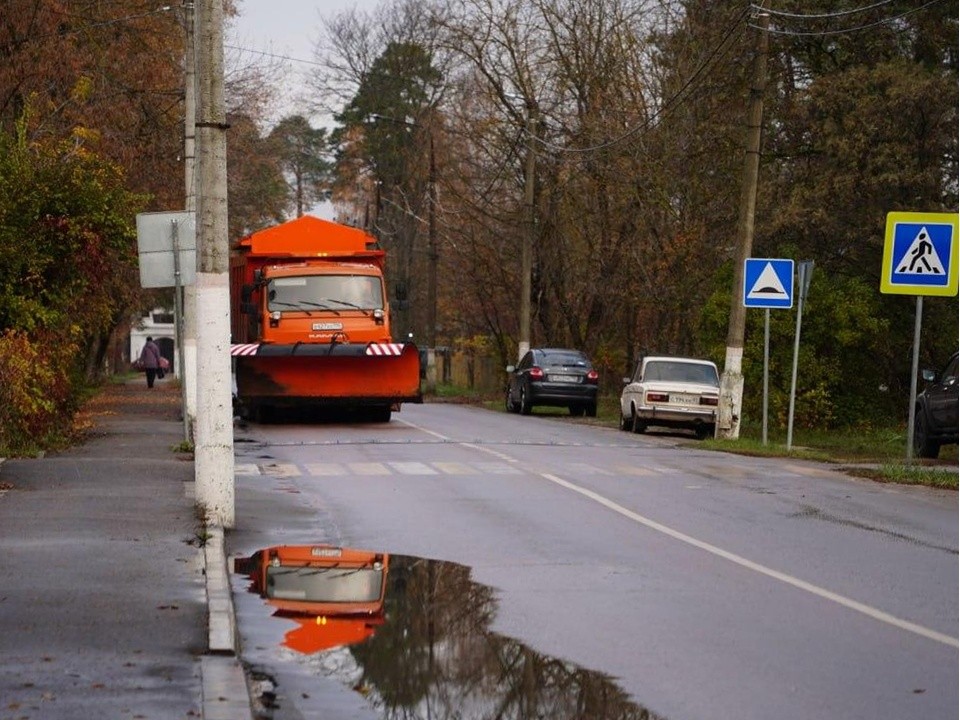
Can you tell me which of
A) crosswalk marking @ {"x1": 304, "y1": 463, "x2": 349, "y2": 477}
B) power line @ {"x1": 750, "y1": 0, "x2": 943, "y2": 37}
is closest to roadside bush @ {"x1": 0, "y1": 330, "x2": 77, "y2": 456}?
crosswalk marking @ {"x1": 304, "y1": 463, "x2": 349, "y2": 477}

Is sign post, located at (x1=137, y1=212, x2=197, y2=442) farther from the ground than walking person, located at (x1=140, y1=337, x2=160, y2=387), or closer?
farther from the ground

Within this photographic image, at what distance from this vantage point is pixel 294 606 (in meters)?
10.6

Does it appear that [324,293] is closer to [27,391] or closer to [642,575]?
[27,391]

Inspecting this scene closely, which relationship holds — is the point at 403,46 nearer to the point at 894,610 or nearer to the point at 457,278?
the point at 457,278

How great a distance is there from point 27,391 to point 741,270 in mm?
13147

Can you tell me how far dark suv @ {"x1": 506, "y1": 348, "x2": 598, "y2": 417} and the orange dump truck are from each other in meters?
7.38

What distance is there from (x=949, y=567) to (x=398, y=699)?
20.3 ft

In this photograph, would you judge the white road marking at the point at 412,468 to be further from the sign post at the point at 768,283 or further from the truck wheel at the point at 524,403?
the truck wheel at the point at 524,403

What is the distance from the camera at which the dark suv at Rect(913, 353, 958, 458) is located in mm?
25328

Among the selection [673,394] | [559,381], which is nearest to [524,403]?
[559,381]

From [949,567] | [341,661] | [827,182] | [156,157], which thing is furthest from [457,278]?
[341,661]

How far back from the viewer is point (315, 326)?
32188 millimetres

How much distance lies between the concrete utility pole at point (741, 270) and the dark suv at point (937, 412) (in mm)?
3783

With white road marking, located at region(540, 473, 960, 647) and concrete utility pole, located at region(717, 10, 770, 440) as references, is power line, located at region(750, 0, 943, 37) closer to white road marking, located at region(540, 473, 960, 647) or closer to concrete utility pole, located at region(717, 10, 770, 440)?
concrete utility pole, located at region(717, 10, 770, 440)
